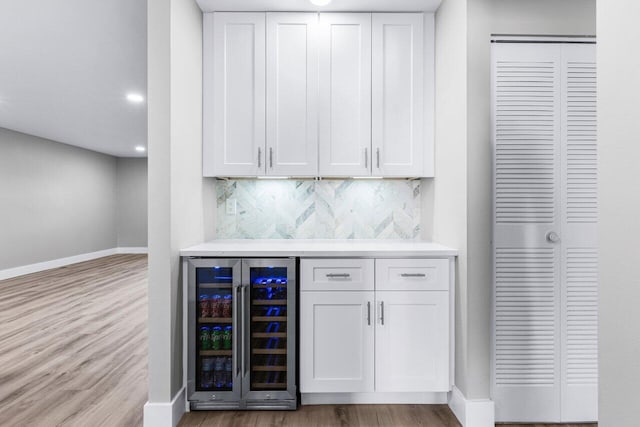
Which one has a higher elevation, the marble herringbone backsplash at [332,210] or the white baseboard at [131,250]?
the marble herringbone backsplash at [332,210]

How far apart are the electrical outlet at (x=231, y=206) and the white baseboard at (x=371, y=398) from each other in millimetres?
1420

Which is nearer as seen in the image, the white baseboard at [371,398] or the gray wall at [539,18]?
the gray wall at [539,18]

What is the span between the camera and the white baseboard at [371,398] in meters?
2.29

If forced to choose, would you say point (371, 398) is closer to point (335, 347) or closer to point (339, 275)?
point (335, 347)

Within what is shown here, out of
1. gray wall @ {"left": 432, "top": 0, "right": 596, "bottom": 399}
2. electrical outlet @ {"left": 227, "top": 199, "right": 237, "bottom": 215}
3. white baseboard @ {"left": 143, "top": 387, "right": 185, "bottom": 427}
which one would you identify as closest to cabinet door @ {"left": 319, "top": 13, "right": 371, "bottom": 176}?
gray wall @ {"left": 432, "top": 0, "right": 596, "bottom": 399}

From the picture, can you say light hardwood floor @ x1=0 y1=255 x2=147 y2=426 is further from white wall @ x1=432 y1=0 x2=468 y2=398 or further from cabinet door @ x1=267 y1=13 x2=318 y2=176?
white wall @ x1=432 y1=0 x2=468 y2=398

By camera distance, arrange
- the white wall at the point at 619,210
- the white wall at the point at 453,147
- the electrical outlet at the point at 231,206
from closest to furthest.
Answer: the white wall at the point at 619,210 < the white wall at the point at 453,147 < the electrical outlet at the point at 231,206

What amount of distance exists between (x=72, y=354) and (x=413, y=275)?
9.49 feet

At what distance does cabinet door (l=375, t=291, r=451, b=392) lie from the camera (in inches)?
86.2

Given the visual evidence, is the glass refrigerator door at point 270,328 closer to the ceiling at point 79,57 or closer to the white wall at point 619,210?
the white wall at point 619,210

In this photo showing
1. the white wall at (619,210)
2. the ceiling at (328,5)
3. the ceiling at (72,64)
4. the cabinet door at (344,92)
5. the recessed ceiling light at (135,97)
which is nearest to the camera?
the white wall at (619,210)

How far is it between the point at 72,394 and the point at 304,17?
119 inches

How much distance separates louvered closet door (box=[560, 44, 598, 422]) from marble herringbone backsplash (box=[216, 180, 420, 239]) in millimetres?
1036

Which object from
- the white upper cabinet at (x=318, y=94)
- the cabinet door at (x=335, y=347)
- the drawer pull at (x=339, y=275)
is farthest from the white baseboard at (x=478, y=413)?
the white upper cabinet at (x=318, y=94)
